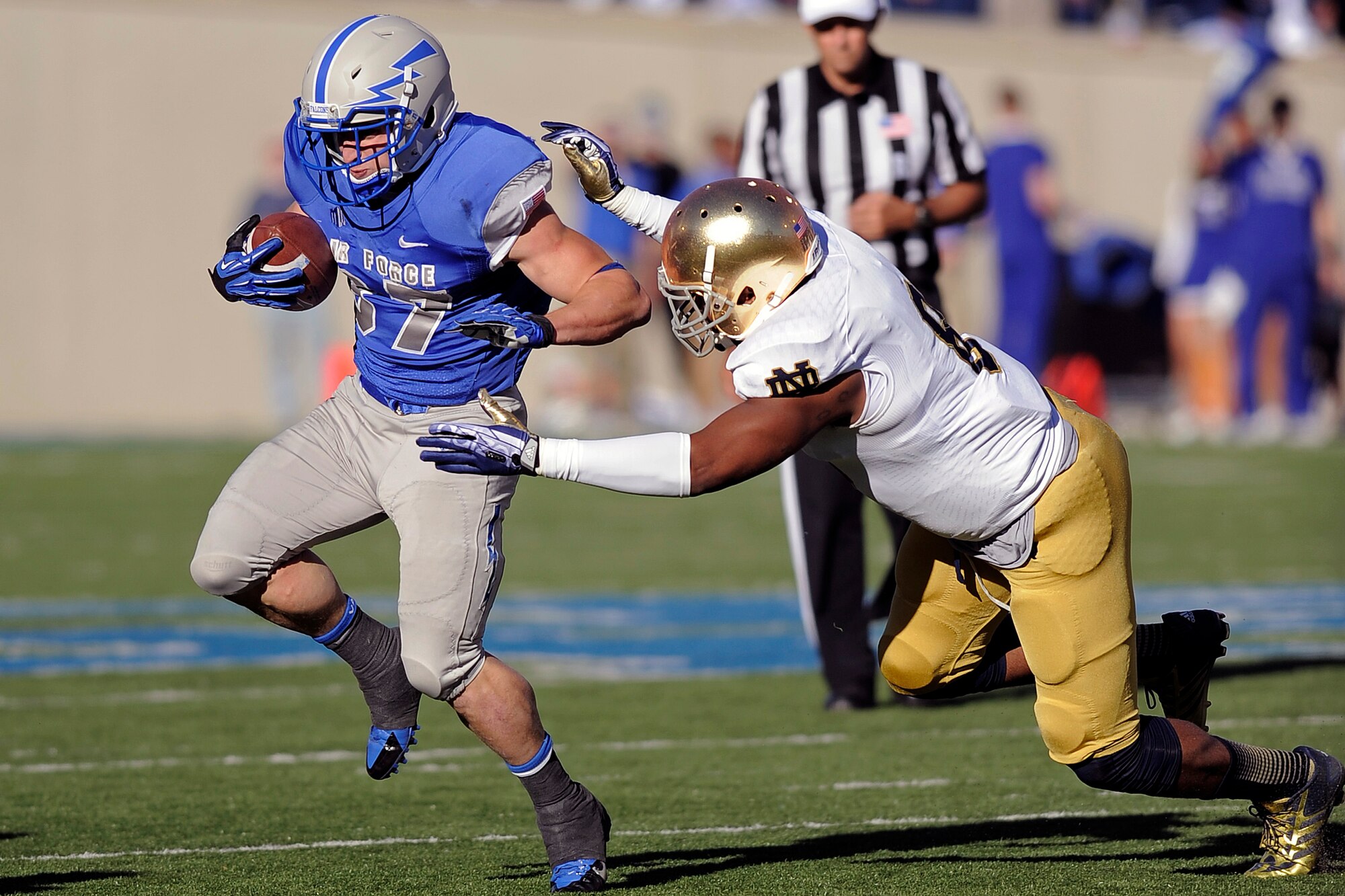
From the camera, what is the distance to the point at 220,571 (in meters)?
3.89

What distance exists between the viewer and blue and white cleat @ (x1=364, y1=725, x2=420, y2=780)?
4.06m

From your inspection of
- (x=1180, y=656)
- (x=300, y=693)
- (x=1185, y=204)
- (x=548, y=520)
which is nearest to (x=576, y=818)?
(x=1180, y=656)

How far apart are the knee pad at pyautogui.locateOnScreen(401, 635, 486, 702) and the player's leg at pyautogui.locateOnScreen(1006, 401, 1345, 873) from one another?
1.04 m

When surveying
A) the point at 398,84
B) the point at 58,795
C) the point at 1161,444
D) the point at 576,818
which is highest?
the point at 398,84

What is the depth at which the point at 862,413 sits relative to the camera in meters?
3.46

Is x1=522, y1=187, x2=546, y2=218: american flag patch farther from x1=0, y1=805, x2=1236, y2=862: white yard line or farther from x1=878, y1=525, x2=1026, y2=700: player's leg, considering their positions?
x1=0, y1=805, x2=1236, y2=862: white yard line

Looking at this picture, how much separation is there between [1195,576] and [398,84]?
5486 mm

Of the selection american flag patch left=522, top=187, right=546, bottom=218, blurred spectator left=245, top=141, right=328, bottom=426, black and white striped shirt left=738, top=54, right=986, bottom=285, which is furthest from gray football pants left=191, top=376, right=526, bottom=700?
blurred spectator left=245, top=141, right=328, bottom=426

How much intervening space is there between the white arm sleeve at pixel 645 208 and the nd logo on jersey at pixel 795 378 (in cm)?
73

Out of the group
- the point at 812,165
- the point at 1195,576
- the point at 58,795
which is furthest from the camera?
the point at 1195,576

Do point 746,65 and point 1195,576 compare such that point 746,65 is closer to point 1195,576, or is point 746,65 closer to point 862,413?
point 1195,576

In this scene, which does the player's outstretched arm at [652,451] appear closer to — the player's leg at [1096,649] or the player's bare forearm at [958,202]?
the player's leg at [1096,649]

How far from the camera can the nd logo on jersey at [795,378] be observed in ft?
11.0

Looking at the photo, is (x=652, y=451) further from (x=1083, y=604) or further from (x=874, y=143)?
(x=874, y=143)
